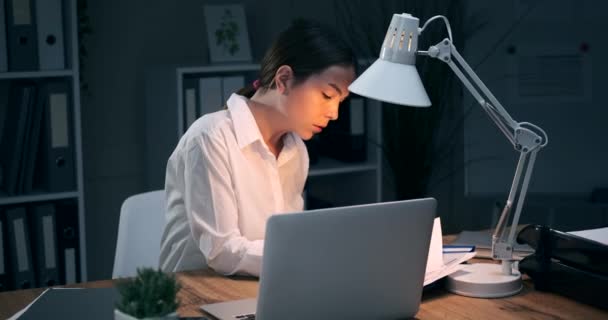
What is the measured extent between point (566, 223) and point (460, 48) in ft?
3.08

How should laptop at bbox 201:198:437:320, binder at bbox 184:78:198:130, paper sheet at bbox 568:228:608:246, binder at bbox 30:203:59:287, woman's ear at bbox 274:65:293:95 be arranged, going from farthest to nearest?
binder at bbox 184:78:198:130 → binder at bbox 30:203:59:287 → woman's ear at bbox 274:65:293:95 → paper sheet at bbox 568:228:608:246 → laptop at bbox 201:198:437:320

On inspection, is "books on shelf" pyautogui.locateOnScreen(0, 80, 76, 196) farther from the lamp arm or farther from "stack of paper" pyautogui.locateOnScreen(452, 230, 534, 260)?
the lamp arm

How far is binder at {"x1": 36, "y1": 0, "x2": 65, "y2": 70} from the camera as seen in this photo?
3.31 meters

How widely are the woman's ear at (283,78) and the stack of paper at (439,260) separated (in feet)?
1.69

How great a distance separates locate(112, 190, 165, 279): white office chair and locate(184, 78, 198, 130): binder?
108 cm

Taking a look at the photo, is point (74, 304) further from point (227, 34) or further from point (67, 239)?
point (227, 34)

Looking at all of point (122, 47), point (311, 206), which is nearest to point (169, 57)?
point (122, 47)

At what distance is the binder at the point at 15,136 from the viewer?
3328mm

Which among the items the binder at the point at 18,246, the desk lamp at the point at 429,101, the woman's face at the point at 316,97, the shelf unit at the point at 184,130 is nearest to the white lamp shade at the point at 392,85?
the desk lamp at the point at 429,101

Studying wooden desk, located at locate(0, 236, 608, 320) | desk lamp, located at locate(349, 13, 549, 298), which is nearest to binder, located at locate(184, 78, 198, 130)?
wooden desk, located at locate(0, 236, 608, 320)

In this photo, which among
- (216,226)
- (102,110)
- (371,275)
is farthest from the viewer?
(102,110)

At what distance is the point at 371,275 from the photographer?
1.73 meters

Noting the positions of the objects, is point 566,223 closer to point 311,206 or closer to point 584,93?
point 584,93

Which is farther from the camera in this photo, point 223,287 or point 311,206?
point 311,206
